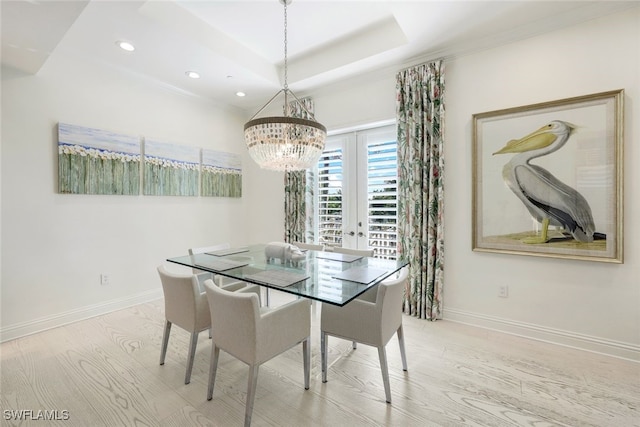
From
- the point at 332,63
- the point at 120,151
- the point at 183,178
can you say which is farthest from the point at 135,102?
the point at 332,63

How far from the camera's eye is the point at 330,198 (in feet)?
12.9

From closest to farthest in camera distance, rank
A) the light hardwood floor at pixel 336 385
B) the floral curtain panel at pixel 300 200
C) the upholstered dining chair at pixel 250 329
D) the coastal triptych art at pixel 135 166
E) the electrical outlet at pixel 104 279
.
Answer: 1. the upholstered dining chair at pixel 250 329
2. the light hardwood floor at pixel 336 385
3. the coastal triptych art at pixel 135 166
4. the electrical outlet at pixel 104 279
5. the floral curtain panel at pixel 300 200

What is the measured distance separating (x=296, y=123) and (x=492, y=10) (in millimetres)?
1939

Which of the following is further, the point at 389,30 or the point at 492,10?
the point at 389,30

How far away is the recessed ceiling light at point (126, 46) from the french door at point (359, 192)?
240 cm

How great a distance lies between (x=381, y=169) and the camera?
349cm

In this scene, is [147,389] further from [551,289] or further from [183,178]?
[551,289]

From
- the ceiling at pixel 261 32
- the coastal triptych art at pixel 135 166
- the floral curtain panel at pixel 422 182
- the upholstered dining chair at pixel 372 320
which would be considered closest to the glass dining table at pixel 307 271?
the upholstered dining chair at pixel 372 320

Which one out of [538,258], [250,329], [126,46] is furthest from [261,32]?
[538,258]

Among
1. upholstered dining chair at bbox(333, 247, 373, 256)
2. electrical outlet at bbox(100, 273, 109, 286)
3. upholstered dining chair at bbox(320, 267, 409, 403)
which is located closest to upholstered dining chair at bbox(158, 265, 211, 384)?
upholstered dining chair at bbox(320, 267, 409, 403)

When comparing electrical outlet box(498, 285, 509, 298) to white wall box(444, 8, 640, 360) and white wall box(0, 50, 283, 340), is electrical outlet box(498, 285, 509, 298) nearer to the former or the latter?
white wall box(444, 8, 640, 360)

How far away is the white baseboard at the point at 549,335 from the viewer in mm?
2264

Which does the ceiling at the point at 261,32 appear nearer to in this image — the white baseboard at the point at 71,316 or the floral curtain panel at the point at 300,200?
the floral curtain panel at the point at 300,200

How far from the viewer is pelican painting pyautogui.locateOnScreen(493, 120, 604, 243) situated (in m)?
2.38
